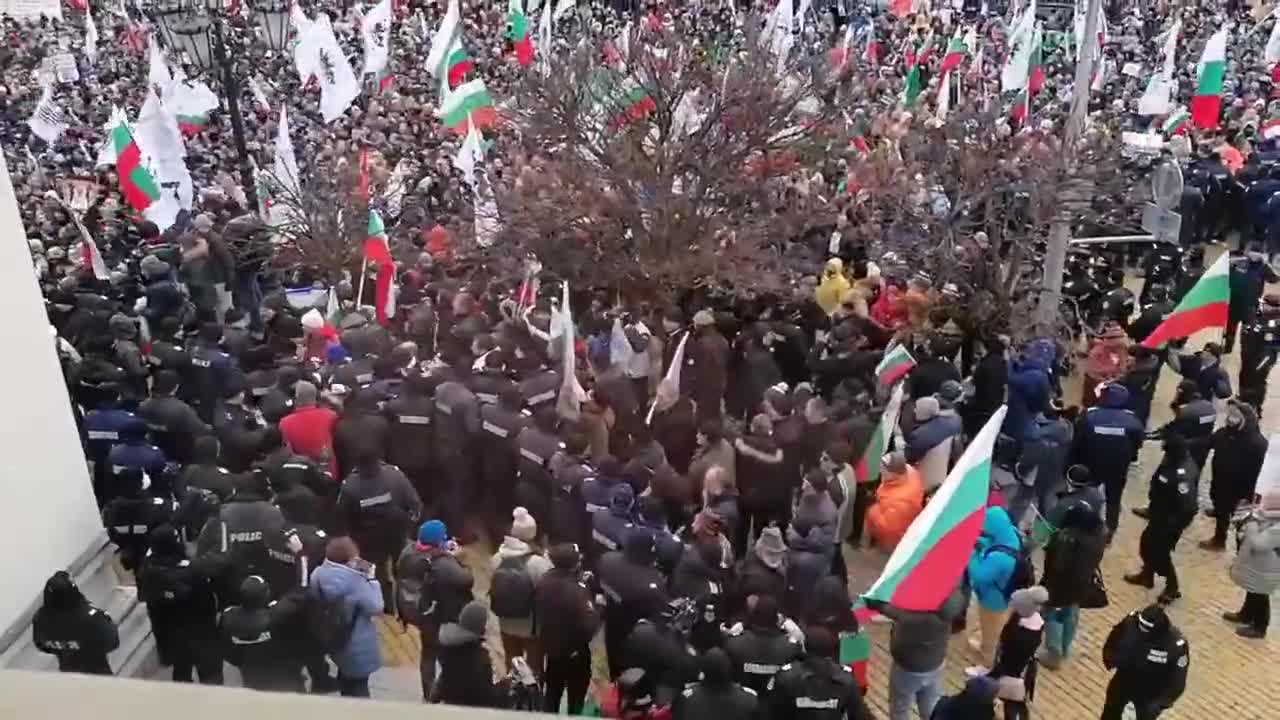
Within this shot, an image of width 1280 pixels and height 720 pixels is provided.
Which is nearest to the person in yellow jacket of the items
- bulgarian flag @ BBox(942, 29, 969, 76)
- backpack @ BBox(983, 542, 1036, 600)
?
backpack @ BBox(983, 542, 1036, 600)

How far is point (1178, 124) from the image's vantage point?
17.9m

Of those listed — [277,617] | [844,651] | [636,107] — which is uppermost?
[636,107]

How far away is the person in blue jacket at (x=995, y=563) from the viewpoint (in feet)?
22.2

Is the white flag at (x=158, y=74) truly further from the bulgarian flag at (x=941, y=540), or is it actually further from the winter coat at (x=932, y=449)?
the bulgarian flag at (x=941, y=540)

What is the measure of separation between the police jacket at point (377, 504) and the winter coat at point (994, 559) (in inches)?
135

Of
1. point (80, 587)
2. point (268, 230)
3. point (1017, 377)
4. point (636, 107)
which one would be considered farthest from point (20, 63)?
point (1017, 377)

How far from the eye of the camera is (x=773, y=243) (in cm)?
1247

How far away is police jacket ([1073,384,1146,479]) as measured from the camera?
26.3ft

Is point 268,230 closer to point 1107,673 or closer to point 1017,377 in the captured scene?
point 1017,377

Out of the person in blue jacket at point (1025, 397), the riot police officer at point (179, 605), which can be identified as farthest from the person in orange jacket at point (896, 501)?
the riot police officer at point (179, 605)

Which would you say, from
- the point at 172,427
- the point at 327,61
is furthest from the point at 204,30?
the point at 327,61

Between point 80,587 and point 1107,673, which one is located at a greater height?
point 80,587

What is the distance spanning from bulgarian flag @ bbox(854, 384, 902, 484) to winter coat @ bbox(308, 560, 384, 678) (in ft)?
11.6

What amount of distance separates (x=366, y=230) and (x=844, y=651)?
26.1 ft
